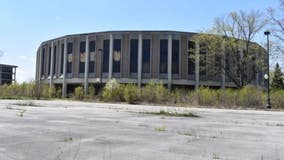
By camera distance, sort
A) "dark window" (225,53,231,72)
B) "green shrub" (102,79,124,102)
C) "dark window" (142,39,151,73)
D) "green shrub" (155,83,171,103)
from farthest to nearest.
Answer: "dark window" (142,39,151,73), "dark window" (225,53,231,72), "green shrub" (102,79,124,102), "green shrub" (155,83,171,103)

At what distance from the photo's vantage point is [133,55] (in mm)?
65625

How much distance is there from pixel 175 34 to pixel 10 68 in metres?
71.2

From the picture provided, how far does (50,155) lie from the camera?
713 centimetres

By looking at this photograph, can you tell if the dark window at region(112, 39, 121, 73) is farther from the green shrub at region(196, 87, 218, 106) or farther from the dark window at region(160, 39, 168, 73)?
the green shrub at region(196, 87, 218, 106)

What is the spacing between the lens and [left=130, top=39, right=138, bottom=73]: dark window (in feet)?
215

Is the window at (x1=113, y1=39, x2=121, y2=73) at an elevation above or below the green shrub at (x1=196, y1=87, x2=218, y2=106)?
above

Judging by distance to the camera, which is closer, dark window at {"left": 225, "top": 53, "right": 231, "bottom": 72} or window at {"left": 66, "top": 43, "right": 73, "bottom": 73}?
dark window at {"left": 225, "top": 53, "right": 231, "bottom": 72}

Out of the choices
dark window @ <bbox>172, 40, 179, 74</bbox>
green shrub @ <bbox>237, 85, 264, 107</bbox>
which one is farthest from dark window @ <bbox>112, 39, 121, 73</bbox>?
green shrub @ <bbox>237, 85, 264, 107</bbox>

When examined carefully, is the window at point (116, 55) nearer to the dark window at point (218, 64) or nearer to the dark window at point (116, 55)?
the dark window at point (116, 55)

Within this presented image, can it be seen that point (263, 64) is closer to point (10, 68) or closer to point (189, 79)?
point (189, 79)

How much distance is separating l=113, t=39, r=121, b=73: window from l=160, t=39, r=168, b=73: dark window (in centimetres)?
781

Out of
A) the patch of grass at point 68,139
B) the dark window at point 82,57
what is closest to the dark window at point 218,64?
the dark window at point 82,57

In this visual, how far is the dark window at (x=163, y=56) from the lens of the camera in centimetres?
6488

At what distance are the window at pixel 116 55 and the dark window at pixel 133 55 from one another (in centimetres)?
234
